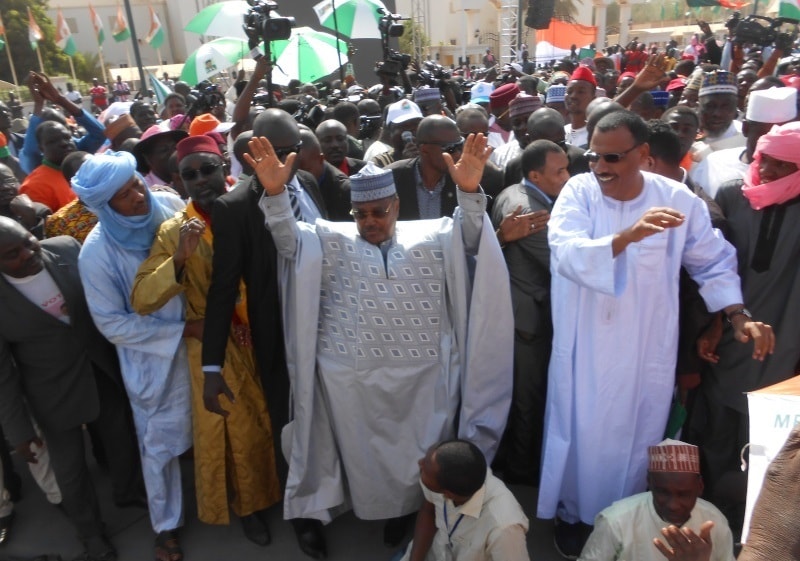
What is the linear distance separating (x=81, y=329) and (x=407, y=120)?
2741mm

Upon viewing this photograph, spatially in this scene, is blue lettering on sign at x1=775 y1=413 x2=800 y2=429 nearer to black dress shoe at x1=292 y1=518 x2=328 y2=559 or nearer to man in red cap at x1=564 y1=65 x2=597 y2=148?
black dress shoe at x1=292 y1=518 x2=328 y2=559

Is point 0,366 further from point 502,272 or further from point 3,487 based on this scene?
point 502,272

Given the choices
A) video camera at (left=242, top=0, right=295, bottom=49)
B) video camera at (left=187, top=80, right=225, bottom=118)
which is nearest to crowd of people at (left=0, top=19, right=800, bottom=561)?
video camera at (left=242, top=0, right=295, bottom=49)

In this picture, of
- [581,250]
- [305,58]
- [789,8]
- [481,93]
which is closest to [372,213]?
[581,250]

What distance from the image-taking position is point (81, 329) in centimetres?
293

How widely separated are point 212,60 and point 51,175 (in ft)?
21.5

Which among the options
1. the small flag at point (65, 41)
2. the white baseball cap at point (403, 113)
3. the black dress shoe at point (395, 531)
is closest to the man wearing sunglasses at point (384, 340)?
the black dress shoe at point (395, 531)

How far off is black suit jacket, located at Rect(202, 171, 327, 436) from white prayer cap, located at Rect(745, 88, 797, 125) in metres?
2.72

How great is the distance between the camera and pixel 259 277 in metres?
2.83

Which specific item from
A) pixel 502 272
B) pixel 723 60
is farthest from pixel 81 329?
pixel 723 60

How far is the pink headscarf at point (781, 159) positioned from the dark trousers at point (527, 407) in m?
1.06

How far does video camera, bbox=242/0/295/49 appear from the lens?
15.0 ft

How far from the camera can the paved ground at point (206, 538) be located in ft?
9.98

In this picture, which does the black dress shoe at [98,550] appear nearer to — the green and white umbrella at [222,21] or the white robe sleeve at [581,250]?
the white robe sleeve at [581,250]
